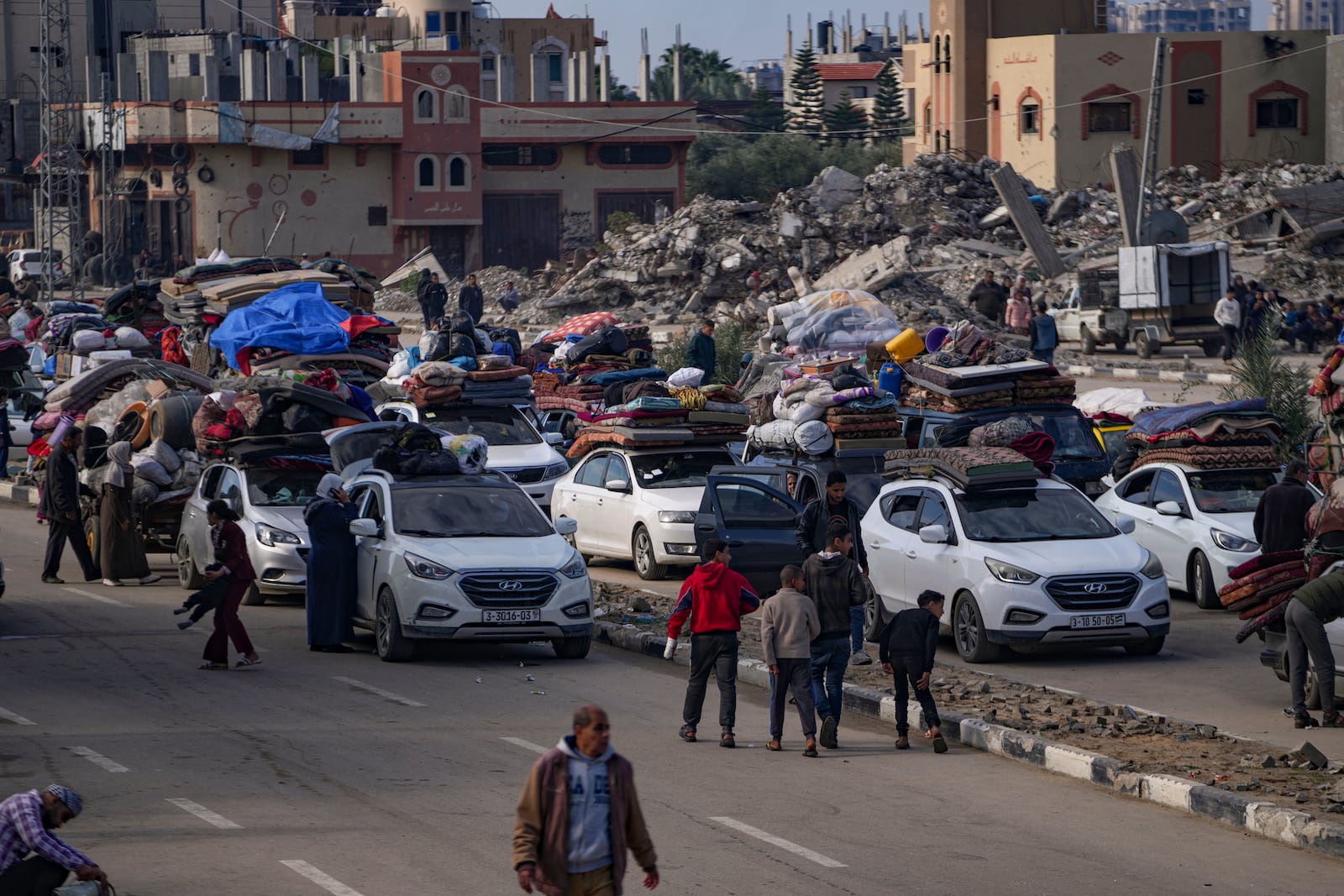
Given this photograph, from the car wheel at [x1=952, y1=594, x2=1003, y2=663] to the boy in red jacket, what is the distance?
347cm

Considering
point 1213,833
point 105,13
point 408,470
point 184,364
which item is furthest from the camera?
point 105,13

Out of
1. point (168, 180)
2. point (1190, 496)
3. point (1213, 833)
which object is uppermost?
point (168, 180)

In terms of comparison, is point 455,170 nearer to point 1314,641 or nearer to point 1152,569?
point 1152,569

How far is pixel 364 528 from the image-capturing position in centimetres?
1580

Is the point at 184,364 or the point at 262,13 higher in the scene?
the point at 262,13

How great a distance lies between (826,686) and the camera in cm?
1287

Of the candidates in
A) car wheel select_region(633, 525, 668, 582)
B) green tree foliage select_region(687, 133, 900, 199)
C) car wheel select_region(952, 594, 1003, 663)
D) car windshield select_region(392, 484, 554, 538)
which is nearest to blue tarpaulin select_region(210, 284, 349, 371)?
car wheel select_region(633, 525, 668, 582)

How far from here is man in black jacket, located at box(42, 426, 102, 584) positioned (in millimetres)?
20000

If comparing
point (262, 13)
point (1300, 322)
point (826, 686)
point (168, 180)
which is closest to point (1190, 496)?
point (826, 686)

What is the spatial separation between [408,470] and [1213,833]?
9.19m

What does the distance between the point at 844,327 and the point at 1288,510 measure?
50.3ft

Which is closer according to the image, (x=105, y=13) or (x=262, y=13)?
(x=105, y=13)

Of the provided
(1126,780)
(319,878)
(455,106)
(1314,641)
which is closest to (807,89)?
(455,106)

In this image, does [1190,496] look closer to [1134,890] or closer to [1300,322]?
[1134,890]
